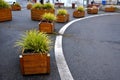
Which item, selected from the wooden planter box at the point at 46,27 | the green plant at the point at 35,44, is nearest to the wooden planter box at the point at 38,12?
the wooden planter box at the point at 46,27

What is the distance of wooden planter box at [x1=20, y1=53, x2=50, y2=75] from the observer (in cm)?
493

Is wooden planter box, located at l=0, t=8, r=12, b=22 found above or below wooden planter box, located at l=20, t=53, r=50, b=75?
above

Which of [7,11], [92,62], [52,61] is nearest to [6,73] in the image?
[52,61]

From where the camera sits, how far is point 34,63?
4.98 metres

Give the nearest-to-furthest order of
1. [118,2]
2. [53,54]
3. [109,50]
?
[53,54]
[109,50]
[118,2]

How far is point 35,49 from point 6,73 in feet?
2.74

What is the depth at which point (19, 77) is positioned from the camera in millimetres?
4969

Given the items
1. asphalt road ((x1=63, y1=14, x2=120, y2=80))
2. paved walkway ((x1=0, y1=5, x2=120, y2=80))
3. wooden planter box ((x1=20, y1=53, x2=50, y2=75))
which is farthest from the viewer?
asphalt road ((x1=63, y1=14, x2=120, y2=80))

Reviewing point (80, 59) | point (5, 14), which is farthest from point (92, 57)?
point (5, 14)

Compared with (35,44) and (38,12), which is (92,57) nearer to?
(35,44)

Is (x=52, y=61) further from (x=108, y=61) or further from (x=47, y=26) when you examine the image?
(x=47, y=26)

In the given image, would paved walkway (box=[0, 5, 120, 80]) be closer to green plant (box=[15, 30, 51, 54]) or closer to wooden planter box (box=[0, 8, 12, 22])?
green plant (box=[15, 30, 51, 54])

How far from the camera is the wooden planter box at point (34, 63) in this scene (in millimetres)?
4934

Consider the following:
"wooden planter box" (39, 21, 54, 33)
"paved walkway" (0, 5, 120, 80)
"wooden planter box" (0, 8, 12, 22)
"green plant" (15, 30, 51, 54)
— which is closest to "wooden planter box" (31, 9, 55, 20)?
"wooden planter box" (0, 8, 12, 22)
